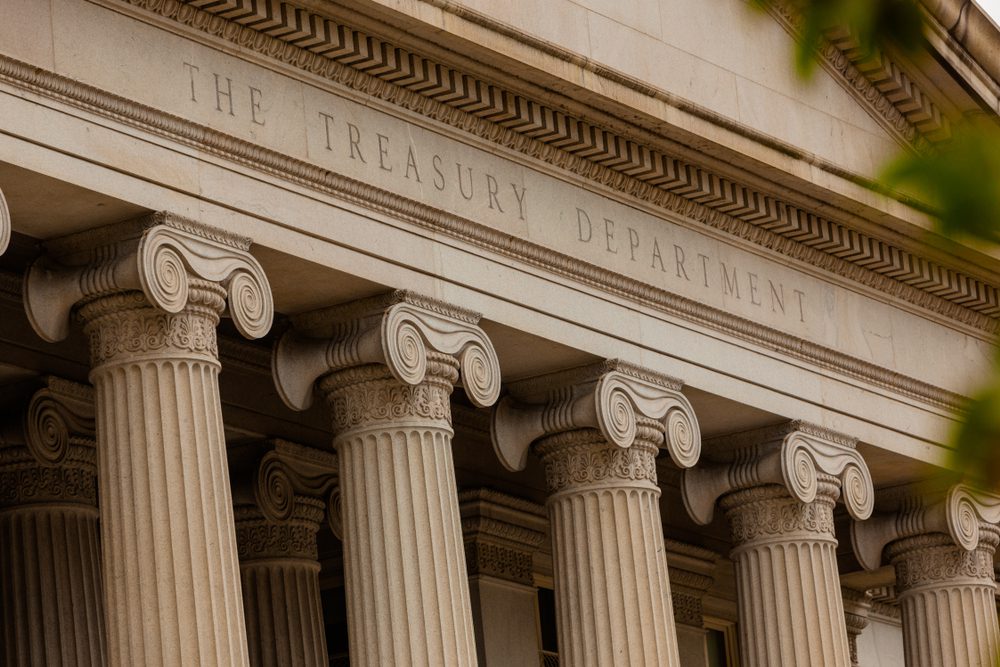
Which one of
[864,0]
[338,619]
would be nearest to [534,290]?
[338,619]

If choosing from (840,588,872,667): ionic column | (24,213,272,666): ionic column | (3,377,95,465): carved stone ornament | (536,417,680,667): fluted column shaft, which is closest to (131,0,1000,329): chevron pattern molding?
(24,213,272,666): ionic column

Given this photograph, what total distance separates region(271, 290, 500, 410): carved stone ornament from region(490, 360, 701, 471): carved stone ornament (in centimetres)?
237

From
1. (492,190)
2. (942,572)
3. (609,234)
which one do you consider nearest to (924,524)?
(942,572)

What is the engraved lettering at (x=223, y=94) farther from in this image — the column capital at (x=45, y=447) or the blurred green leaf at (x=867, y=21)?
the blurred green leaf at (x=867, y=21)

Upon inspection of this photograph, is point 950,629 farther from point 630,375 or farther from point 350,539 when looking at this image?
point 350,539

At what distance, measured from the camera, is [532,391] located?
94.5 ft

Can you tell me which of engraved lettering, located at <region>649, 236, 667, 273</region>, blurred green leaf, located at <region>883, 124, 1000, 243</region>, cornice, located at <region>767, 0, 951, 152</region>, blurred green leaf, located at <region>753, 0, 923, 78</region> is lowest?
blurred green leaf, located at <region>883, 124, 1000, 243</region>

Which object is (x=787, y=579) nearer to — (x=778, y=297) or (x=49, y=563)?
(x=778, y=297)

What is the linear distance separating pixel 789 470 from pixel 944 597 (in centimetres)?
552

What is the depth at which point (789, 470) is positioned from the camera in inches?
1223

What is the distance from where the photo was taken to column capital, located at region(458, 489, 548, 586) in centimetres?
3406

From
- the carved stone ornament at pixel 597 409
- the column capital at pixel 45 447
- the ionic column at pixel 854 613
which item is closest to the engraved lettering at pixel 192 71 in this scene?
the column capital at pixel 45 447

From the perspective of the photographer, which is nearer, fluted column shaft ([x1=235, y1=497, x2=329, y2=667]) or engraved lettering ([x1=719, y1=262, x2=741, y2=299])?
fluted column shaft ([x1=235, y1=497, x2=329, y2=667])

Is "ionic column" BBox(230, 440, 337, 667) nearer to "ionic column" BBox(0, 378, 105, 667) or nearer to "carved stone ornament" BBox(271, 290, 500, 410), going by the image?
"ionic column" BBox(0, 378, 105, 667)
